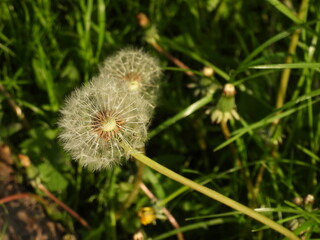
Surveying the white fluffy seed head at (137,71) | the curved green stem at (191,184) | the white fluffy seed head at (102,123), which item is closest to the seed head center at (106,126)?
the white fluffy seed head at (102,123)

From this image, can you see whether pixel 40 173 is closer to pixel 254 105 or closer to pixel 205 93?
pixel 205 93

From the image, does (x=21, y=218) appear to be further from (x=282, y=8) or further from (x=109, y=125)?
(x=282, y=8)

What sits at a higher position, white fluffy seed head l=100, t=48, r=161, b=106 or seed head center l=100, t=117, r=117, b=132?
white fluffy seed head l=100, t=48, r=161, b=106

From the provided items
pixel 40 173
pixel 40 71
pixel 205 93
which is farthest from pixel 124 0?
pixel 40 173

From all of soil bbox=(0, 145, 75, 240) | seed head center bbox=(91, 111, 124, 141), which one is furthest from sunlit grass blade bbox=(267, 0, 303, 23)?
soil bbox=(0, 145, 75, 240)

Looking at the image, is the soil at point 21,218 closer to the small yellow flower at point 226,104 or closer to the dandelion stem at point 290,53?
the small yellow flower at point 226,104

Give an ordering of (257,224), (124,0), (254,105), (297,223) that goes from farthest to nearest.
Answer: (124,0) → (254,105) → (257,224) → (297,223)

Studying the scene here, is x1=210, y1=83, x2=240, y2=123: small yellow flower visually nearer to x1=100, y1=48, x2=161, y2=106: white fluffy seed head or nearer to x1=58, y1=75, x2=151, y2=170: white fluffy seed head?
x1=100, y1=48, x2=161, y2=106: white fluffy seed head
